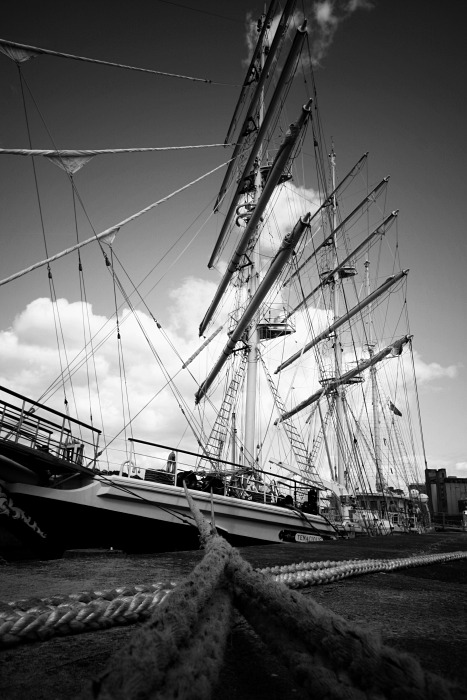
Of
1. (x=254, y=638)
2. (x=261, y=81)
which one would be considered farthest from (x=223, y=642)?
(x=261, y=81)

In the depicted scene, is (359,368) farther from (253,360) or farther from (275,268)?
(275,268)

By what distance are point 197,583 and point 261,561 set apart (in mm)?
3227

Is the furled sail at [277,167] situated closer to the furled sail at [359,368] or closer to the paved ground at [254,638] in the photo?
the paved ground at [254,638]

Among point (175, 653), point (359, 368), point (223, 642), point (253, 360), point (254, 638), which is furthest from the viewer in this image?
point (359, 368)

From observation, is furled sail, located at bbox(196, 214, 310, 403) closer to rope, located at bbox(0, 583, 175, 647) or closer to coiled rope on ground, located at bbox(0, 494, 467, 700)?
rope, located at bbox(0, 583, 175, 647)

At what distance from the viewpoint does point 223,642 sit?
1074 mm

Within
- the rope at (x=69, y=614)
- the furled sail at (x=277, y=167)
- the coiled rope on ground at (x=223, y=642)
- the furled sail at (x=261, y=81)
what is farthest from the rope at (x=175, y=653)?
the furled sail at (x=261, y=81)

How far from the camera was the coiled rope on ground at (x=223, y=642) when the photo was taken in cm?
73

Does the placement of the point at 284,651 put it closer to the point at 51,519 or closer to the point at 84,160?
the point at 51,519

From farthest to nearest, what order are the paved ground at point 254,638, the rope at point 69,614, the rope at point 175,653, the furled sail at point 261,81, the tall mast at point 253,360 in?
the tall mast at point 253,360 → the furled sail at point 261,81 → the rope at point 69,614 → the paved ground at point 254,638 → the rope at point 175,653

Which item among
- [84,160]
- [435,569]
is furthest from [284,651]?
[84,160]

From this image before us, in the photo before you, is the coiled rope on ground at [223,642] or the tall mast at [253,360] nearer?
the coiled rope on ground at [223,642]

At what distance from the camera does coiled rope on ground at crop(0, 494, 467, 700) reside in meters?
0.73

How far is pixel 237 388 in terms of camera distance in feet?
70.4
